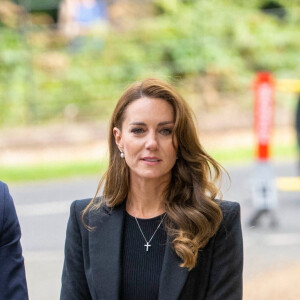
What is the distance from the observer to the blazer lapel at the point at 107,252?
3.49m

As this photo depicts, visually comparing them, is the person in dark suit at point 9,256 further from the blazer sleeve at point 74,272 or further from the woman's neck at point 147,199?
the woman's neck at point 147,199

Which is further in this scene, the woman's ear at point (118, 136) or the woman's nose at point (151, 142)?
the woman's ear at point (118, 136)

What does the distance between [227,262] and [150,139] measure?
54 cm

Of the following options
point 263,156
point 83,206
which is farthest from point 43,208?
point 83,206

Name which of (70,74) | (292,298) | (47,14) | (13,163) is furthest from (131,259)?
(47,14)

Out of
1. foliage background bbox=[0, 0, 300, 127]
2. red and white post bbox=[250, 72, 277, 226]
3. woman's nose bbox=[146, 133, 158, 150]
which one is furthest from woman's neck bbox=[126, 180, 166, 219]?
foliage background bbox=[0, 0, 300, 127]

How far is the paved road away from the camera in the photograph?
8.98 meters

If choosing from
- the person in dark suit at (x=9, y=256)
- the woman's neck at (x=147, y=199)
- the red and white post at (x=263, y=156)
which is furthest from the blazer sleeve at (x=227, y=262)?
the red and white post at (x=263, y=156)

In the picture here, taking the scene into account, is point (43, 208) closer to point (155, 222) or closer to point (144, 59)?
point (144, 59)

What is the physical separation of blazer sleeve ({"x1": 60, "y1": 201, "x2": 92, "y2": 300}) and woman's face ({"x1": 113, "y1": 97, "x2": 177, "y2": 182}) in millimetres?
325

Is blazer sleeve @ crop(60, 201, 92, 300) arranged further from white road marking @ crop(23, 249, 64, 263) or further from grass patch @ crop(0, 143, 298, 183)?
grass patch @ crop(0, 143, 298, 183)

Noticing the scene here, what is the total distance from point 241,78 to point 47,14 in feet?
16.3

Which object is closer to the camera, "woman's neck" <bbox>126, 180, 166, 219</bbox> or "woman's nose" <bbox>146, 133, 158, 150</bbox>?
"woman's nose" <bbox>146, 133, 158, 150</bbox>

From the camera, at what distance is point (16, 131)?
19312 millimetres
